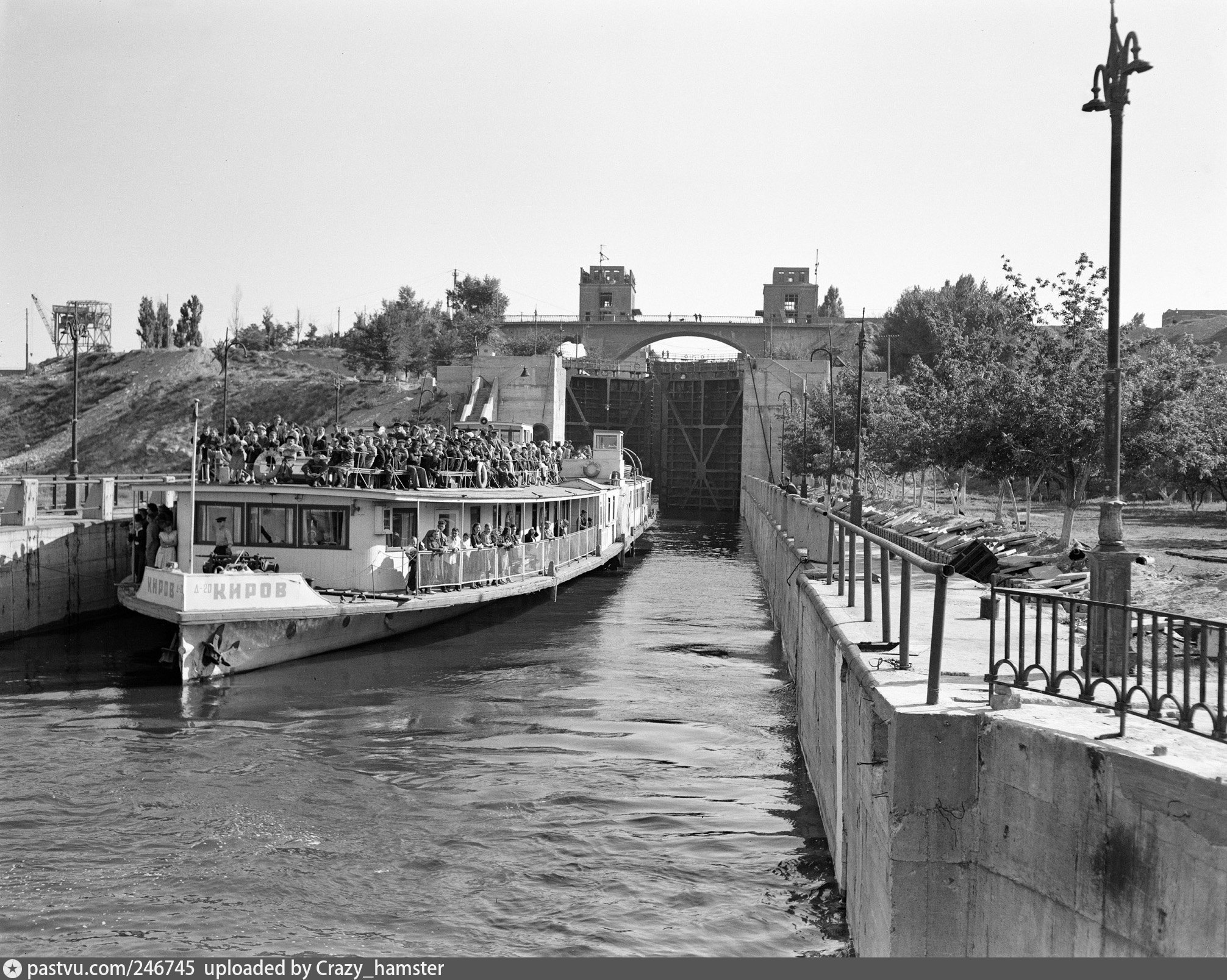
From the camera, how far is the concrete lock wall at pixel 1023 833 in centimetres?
579

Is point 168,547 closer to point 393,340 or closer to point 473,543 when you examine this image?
point 473,543

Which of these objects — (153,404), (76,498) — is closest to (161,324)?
(153,404)

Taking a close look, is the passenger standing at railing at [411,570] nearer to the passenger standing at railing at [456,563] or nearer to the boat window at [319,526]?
the passenger standing at railing at [456,563]

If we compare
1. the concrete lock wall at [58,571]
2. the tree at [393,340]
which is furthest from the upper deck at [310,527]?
the tree at [393,340]

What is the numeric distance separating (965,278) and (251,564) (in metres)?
86.5

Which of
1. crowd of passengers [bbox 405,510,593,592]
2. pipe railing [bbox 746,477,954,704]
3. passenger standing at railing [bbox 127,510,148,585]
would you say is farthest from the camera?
passenger standing at railing [bbox 127,510,148,585]

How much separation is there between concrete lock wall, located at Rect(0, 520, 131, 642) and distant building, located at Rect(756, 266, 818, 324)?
81689 millimetres

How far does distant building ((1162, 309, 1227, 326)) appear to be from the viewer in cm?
8575

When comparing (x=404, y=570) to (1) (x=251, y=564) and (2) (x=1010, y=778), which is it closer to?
(1) (x=251, y=564)

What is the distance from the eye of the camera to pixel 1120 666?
8281mm

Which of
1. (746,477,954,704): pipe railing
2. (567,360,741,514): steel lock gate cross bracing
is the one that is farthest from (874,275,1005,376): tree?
(746,477,954,704): pipe railing

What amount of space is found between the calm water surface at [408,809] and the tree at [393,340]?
6486 cm

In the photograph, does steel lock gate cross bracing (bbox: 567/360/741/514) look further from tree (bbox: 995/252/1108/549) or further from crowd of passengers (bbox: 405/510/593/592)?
tree (bbox: 995/252/1108/549)
